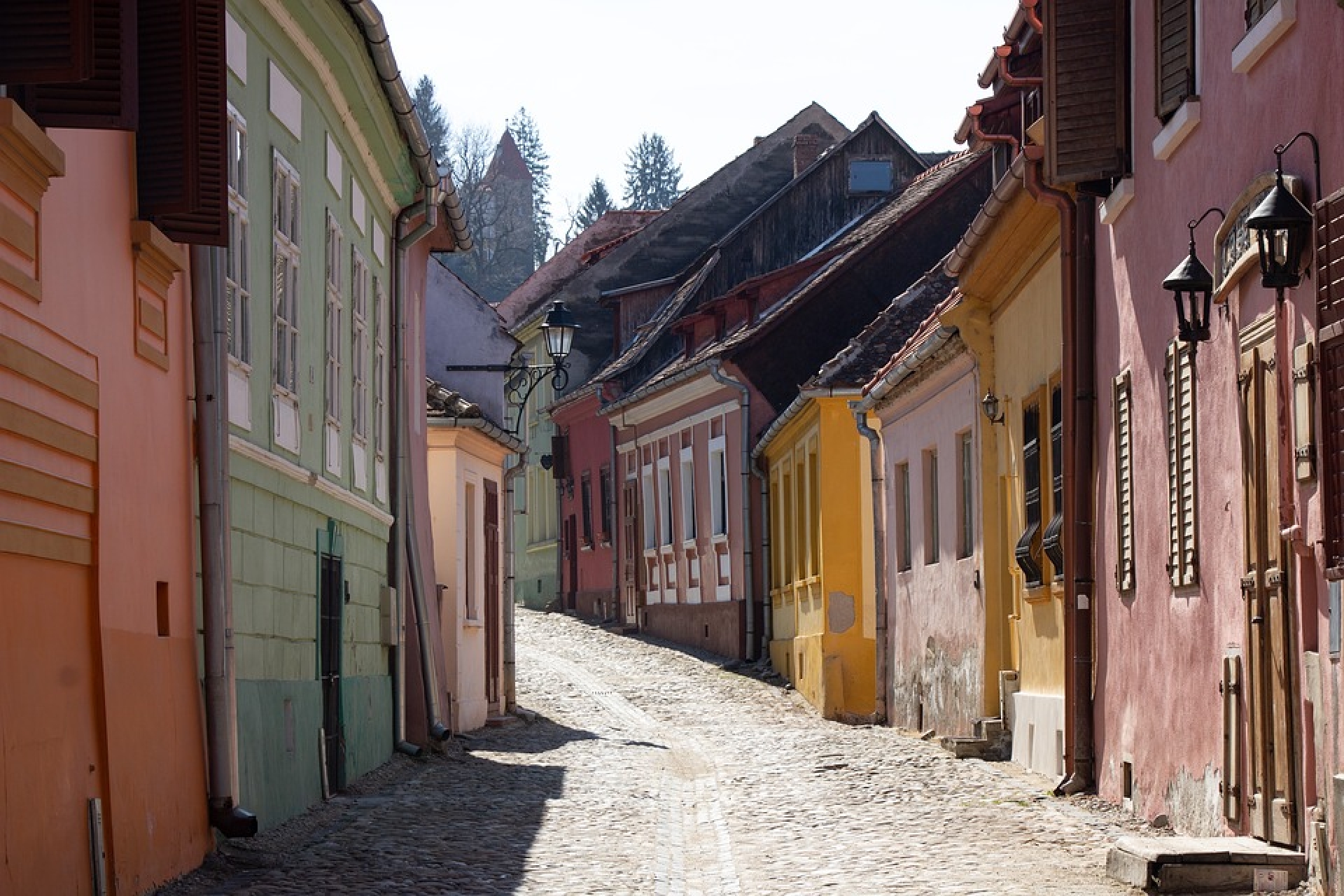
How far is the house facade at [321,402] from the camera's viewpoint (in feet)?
41.8

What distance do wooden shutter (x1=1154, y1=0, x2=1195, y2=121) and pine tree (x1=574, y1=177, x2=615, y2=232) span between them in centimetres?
8819

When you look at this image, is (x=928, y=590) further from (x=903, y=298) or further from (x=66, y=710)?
(x=66, y=710)

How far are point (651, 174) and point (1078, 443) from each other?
310 ft

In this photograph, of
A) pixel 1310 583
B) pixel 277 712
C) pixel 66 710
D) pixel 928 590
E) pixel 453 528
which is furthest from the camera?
pixel 453 528

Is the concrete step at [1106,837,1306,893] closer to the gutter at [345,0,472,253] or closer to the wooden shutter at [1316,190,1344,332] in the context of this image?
the wooden shutter at [1316,190,1344,332]

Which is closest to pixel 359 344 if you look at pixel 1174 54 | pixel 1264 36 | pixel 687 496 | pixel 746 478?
pixel 1174 54

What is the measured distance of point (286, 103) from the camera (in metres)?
14.3

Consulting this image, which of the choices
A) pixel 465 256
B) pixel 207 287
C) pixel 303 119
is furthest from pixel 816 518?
pixel 465 256

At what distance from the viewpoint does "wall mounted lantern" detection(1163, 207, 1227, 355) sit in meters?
10.6

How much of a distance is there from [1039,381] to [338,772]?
230 inches

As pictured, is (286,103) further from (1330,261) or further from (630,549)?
(630,549)

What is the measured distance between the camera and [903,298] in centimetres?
2678

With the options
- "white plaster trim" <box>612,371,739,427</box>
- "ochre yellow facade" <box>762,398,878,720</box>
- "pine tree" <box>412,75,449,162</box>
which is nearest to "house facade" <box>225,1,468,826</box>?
"ochre yellow facade" <box>762,398,878,720</box>

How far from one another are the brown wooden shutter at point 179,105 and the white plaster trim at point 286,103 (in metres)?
3.58
